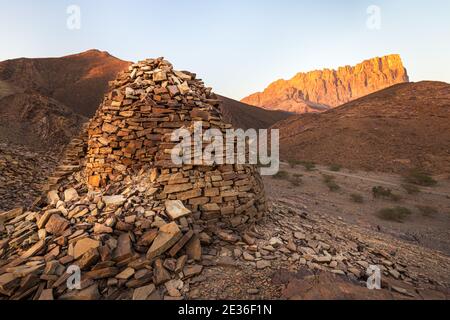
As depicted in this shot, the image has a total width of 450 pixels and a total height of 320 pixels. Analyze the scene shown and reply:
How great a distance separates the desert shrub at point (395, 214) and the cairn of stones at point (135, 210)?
6.77 m

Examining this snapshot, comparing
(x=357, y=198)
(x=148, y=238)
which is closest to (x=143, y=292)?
(x=148, y=238)

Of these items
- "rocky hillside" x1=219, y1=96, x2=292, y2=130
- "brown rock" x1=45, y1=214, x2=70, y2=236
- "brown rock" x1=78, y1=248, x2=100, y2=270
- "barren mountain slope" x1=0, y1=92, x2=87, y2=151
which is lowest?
"brown rock" x1=78, y1=248, x2=100, y2=270

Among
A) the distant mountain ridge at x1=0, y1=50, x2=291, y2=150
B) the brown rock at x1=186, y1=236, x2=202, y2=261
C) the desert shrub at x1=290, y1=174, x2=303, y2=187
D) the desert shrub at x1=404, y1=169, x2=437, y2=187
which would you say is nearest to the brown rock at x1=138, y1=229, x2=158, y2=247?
the brown rock at x1=186, y1=236, x2=202, y2=261

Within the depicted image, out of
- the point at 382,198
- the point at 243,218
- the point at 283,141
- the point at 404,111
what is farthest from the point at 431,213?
the point at 404,111

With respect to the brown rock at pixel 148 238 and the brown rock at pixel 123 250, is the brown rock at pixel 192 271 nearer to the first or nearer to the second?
the brown rock at pixel 148 238

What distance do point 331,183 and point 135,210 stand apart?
12742mm

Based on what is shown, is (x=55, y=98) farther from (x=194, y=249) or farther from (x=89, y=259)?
(x=194, y=249)

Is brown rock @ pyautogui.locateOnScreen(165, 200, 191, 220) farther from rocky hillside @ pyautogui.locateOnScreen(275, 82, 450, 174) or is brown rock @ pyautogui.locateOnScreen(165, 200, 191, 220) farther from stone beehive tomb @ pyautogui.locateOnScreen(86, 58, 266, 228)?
rocky hillside @ pyautogui.locateOnScreen(275, 82, 450, 174)

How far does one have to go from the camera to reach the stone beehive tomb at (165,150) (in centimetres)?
458

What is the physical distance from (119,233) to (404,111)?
112ft

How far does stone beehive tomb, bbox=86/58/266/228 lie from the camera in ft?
15.0

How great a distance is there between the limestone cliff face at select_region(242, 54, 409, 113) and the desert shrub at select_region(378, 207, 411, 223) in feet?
297

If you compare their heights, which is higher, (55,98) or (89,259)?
(55,98)

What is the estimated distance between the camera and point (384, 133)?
23.9m
